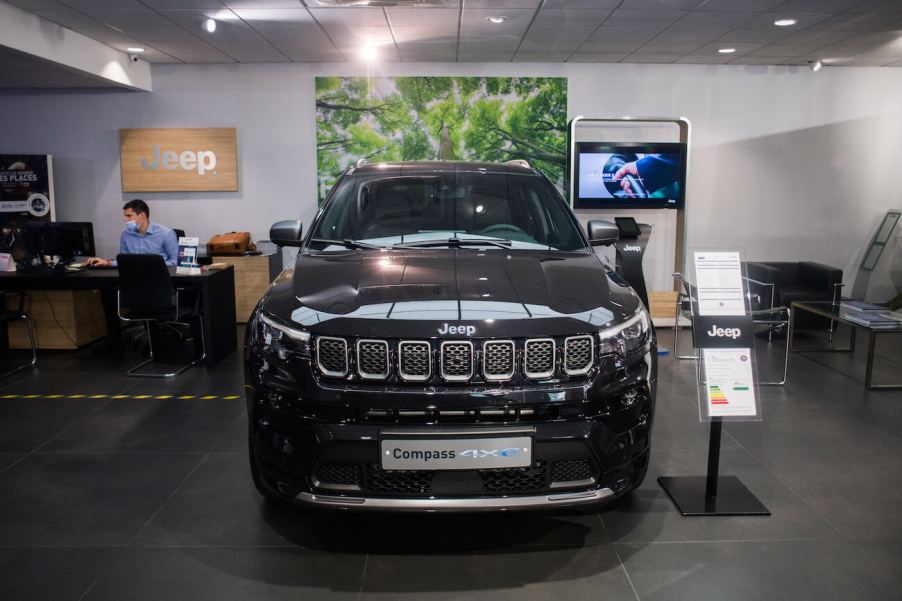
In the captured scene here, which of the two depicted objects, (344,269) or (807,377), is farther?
(807,377)

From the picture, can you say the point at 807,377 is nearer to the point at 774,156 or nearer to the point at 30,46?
the point at 774,156

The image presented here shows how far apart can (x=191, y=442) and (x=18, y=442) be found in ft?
3.13

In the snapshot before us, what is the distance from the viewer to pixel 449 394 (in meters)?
2.08

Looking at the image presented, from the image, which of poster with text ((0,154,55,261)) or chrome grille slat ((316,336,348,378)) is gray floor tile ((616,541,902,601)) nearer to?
chrome grille slat ((316,336,348,378))

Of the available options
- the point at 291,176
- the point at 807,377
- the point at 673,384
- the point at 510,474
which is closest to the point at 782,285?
the point at 807,377

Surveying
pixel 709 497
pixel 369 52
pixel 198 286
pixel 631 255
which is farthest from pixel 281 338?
pixel 369 52

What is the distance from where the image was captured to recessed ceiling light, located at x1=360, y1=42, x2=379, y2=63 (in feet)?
22.2

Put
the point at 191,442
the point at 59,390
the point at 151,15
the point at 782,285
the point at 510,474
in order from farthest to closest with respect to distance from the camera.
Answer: the point at 782,285 < the point at 151,15 < the point at 59,390 < the point at 191,442 < the point at 510,474

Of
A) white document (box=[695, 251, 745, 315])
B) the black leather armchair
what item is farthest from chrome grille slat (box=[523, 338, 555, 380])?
the black leather armchair

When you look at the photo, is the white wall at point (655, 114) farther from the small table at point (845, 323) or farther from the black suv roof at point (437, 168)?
the black suv roof at point (437, 168)

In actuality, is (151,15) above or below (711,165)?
above

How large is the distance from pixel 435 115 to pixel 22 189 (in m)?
4.86

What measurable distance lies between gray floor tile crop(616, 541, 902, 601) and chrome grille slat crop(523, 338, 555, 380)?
0.84m

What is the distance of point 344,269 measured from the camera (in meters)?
2.58
